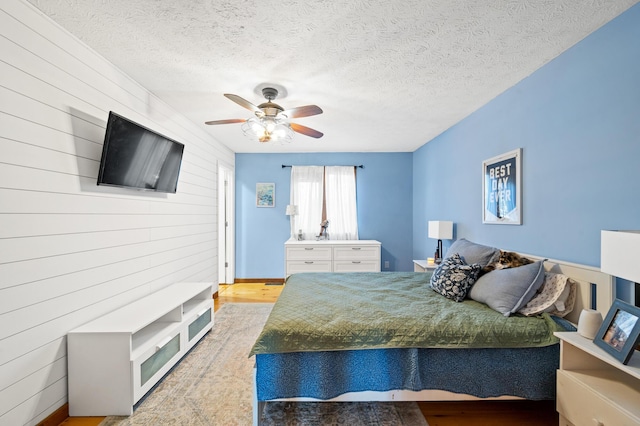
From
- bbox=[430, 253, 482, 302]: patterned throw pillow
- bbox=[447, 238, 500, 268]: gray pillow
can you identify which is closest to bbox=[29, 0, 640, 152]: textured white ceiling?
bbox=[447, 238, 500, 268]: gray pillow

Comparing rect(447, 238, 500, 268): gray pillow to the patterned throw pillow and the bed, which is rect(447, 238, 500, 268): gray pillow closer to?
the patterned throw pillow

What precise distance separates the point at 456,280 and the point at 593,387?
1.01 metres

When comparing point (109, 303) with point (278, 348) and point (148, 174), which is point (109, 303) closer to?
point (148, 174)

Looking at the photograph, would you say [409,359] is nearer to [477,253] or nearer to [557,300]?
[557,300]

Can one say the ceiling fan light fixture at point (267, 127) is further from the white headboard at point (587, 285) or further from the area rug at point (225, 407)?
the white headboard at point (587, 285)

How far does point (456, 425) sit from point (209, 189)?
3857 millimetres

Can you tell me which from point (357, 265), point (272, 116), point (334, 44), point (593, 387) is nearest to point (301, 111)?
point (272, 116)

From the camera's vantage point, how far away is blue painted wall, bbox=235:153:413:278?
5277 mm

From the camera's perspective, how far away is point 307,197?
5.23 metres

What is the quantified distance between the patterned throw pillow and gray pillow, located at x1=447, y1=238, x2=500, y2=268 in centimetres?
10

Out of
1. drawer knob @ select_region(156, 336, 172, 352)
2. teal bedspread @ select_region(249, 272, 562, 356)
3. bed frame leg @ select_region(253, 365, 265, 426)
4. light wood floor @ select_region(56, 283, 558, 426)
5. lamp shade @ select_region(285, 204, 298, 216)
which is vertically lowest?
light wood floor @ select_region(56, 283, 558, 426)

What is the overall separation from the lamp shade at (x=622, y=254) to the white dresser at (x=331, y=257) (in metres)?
3.40

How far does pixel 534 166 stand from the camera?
2.32m

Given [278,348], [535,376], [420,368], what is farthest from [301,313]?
[535,376]
